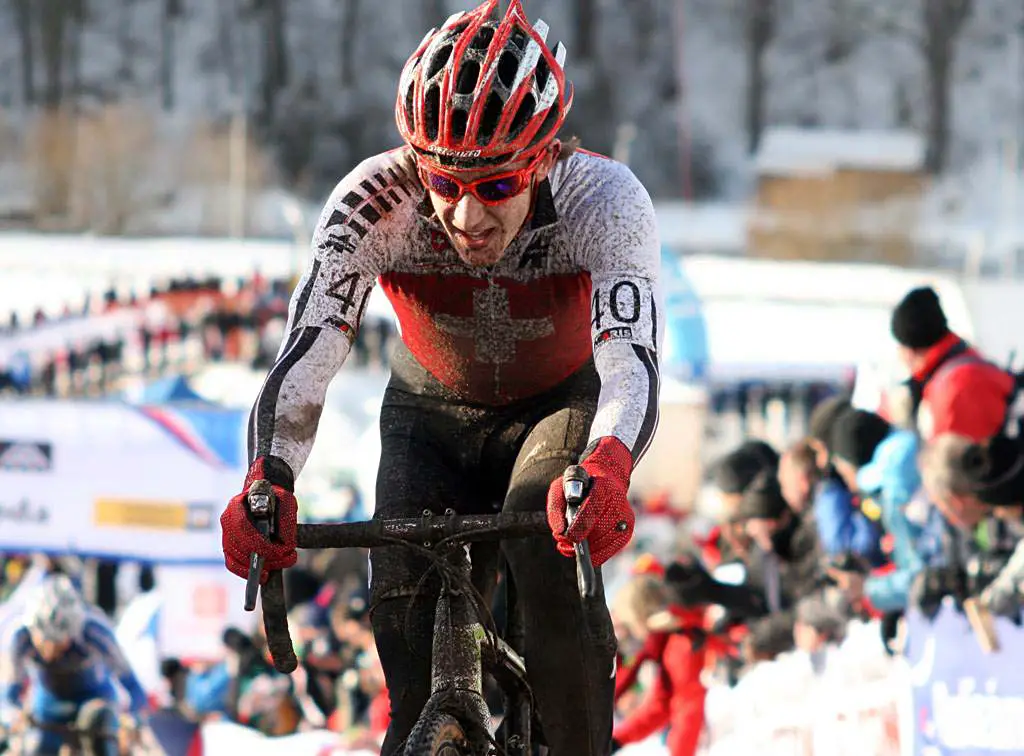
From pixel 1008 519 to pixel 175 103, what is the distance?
53238 mm

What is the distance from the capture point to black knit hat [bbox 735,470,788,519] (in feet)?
24.3

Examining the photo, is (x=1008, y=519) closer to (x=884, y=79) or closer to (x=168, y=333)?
(x=168, y=333)

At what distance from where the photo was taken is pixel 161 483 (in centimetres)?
977

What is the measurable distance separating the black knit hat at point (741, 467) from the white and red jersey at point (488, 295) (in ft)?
11.2

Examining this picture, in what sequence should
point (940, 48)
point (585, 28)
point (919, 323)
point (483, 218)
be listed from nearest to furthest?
point (483, 218) < point (919, 323) < point (940, 48) < point (585, 28)

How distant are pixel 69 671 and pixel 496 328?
482 centimetres

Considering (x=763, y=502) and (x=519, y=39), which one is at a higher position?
(x=519, y=39)

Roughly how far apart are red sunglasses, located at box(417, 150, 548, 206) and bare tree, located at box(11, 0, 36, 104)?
5642 cm

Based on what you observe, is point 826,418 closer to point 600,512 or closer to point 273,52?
point 600,512

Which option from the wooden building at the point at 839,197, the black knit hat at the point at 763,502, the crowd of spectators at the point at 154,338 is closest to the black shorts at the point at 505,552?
the black knit hat at the point at 763,502

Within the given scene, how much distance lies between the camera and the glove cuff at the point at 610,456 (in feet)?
12.1

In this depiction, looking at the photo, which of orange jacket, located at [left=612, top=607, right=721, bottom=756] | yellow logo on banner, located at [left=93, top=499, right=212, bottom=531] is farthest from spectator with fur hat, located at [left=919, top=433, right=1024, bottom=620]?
yellow logo on banner, located at [left=93, top=499, right=212, bottom=531]

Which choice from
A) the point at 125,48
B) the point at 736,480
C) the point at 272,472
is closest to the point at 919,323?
the point at 736,480

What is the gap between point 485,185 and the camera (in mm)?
3867
